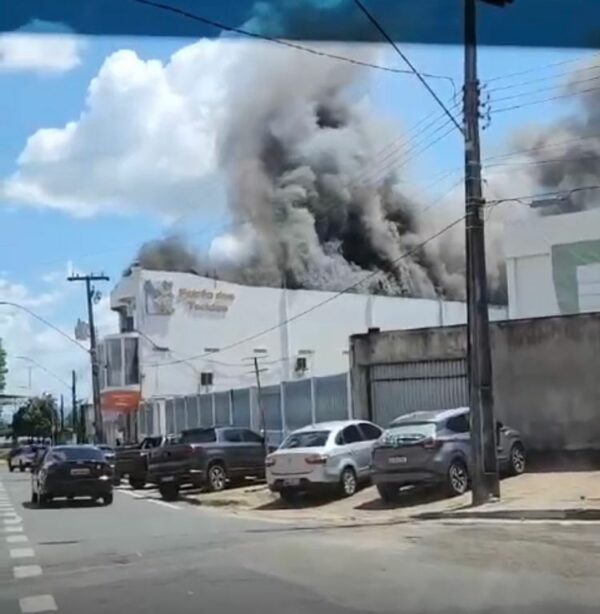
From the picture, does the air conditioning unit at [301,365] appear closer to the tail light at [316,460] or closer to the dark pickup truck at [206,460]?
the dark pickup truck at [206,460]

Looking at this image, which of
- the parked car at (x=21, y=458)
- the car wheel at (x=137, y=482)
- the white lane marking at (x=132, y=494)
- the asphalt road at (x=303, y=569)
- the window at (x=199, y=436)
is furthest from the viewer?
the parked car at (x=21, y=458)

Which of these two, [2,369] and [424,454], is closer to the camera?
[424,454]

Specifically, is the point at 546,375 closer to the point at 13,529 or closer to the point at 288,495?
the point at 288,495

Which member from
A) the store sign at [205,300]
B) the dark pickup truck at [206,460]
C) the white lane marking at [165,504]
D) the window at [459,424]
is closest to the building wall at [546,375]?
the window at [459,424]

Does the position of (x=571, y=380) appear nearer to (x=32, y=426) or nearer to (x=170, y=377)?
(x=170, y=377)

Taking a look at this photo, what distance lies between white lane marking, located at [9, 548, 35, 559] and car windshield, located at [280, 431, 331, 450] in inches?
335

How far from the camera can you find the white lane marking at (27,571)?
1227 centimetres

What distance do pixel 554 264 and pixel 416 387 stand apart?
2030 cm

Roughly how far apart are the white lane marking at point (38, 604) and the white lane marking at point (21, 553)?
377 cm

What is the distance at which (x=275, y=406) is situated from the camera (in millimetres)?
36031

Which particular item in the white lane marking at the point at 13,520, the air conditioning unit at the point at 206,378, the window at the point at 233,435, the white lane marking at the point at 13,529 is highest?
the air conditioning unit at the point at 206,378

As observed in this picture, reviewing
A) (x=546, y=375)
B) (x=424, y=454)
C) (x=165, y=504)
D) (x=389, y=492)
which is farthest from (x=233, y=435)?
(x=424, y=454)

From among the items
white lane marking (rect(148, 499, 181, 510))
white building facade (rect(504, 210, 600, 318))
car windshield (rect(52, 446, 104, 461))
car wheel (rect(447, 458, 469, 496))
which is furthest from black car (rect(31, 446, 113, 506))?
white building facade (rect(504, 210, 600, 318))

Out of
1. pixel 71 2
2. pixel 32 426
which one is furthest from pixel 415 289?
pixel 71 2
